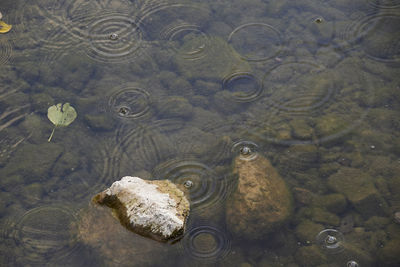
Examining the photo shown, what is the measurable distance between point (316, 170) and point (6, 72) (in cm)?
399

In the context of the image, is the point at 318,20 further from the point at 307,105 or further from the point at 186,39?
the point at 186,39

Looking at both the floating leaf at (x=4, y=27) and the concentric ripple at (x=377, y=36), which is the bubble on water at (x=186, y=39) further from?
the floating leaf at (x=4, y=27)

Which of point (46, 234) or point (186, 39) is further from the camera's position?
point (186, 39)

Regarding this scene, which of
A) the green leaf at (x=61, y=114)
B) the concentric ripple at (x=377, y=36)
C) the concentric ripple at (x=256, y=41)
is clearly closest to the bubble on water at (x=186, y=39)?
the concentric ripple at (x=256, y=41)

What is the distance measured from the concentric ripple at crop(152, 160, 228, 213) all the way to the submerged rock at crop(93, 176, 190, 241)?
0.11 metres

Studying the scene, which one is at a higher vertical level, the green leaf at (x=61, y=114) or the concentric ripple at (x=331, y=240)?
the green leaf at (x=61, y=114)

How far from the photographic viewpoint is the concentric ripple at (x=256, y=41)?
15.9 feet

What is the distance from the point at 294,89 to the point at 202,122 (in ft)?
3.99

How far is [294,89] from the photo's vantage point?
179 inches

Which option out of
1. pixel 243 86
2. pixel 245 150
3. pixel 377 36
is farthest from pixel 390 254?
pixel 377 36

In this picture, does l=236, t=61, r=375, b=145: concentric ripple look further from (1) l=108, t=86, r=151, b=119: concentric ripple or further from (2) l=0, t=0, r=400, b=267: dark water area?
(1) l=108, t=86, r=151, b=119: concentric ripple

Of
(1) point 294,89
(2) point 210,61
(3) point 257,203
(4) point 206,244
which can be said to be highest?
(2) point 210,61

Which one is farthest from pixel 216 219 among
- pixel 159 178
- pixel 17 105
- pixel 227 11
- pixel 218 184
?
pixel 227 11

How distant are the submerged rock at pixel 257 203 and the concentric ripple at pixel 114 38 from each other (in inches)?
85.9
